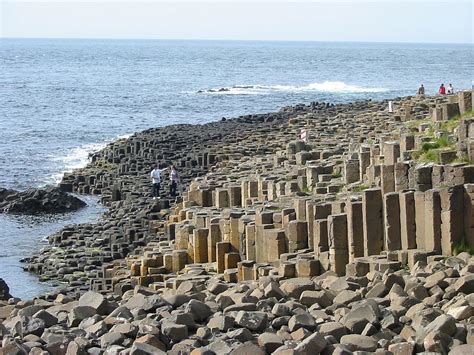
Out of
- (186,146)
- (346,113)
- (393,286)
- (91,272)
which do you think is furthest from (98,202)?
(393,286)

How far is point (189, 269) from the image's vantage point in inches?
734

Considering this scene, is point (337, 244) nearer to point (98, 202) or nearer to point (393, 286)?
point (393, 286)

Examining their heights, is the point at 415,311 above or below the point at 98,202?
above

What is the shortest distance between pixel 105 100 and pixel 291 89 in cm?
1704

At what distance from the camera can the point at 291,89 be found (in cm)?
9175

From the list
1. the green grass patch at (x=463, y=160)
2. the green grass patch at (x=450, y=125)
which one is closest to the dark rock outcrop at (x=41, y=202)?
the green grass patch at (x=450, y=125)

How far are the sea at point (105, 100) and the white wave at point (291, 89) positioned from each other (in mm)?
Answer: 106

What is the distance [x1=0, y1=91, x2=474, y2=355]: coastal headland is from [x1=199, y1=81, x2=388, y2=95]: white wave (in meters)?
59.6

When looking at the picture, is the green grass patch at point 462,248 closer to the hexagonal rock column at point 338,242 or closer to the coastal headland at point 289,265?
the coastal headland at point 289,265

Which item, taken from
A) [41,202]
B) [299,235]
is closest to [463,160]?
[299,235]

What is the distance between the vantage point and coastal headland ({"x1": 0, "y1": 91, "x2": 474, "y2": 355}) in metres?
11.9

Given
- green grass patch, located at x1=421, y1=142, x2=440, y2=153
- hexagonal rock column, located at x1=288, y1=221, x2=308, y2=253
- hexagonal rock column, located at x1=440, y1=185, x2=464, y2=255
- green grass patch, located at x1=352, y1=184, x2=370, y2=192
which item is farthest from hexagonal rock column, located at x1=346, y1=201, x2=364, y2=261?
green grass patch, located at x1=421, y1=142, x2=440, y2=153

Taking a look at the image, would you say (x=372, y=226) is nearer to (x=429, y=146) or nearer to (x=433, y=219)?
(x=433, y=219)

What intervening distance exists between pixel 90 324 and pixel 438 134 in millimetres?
8172
